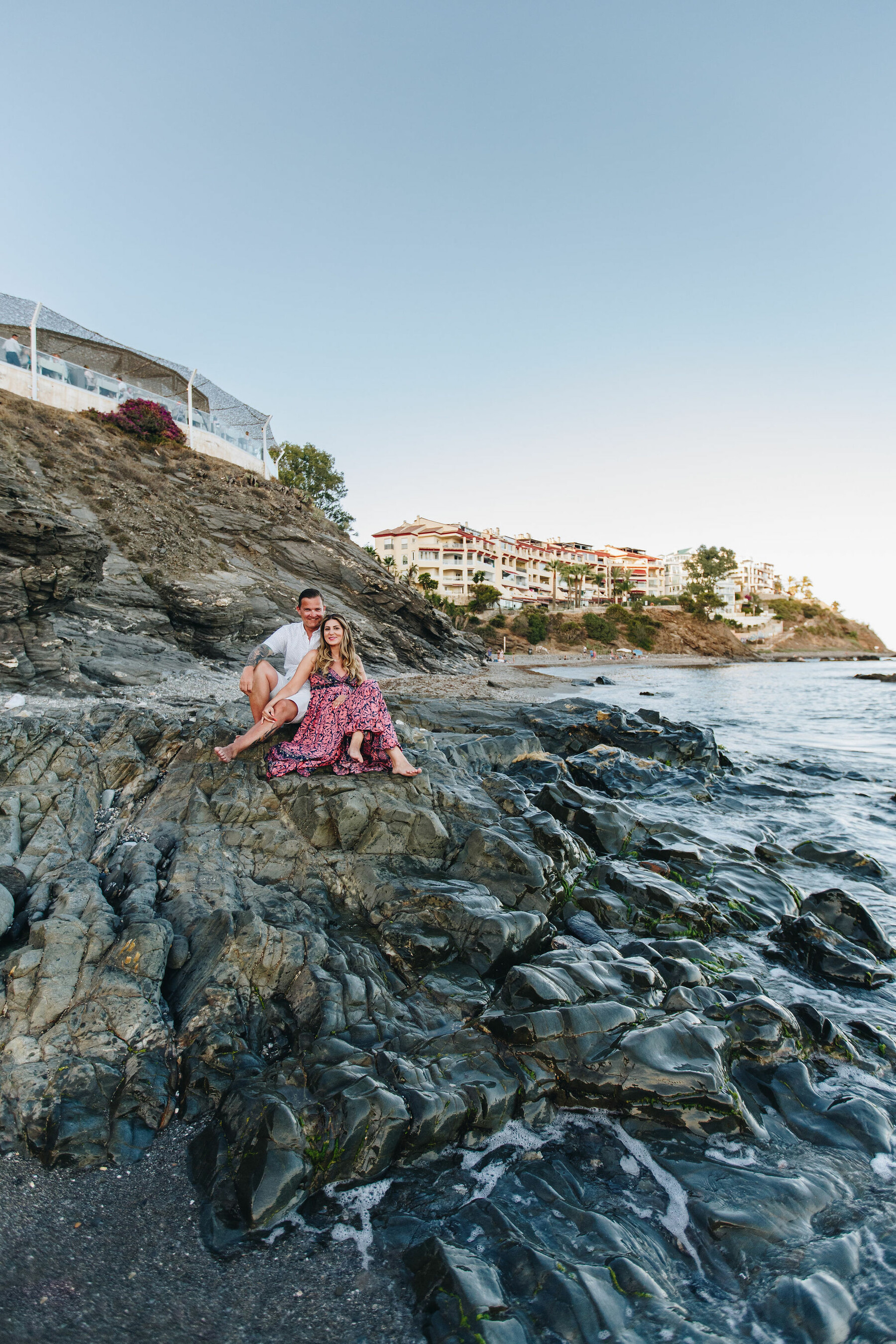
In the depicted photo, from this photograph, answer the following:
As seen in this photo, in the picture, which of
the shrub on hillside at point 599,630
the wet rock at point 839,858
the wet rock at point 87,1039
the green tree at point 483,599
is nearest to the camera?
the wet rock at point 87,1039

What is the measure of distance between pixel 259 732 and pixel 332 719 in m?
0.79

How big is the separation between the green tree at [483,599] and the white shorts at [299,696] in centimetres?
7605

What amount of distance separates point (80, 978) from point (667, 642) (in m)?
90.9

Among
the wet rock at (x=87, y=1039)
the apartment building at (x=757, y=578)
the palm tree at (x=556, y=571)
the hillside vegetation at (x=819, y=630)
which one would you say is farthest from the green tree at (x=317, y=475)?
the apartment building at (x=757, y=578)

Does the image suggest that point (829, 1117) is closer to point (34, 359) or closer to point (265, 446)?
point (34, 359)

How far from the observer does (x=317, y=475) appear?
62.1m

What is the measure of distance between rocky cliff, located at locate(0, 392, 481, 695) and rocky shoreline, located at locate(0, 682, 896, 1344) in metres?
8.88

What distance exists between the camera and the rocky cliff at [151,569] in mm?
13523

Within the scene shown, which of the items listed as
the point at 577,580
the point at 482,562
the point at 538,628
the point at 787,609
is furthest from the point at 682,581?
the point at 538,628

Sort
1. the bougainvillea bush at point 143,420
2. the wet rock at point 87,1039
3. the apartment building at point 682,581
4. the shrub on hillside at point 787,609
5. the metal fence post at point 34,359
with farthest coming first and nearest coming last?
the apartment building at point 682,581 < the shrub on hillside at point 787,609 < the bougainvillea bush at point 143,420 < the metal fence post at point 34,359 < the wet rock at point 87,1039

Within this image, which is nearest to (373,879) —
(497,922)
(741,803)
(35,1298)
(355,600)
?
(497,922)

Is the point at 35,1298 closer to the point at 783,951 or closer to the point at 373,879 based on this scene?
the point at 373,879

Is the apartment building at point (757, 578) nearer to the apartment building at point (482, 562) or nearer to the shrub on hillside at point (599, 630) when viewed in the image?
the apartment building at point (482, 562)

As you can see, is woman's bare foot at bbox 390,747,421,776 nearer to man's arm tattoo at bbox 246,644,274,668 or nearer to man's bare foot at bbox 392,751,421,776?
man's bare foot at bbox 392,751,421,776
